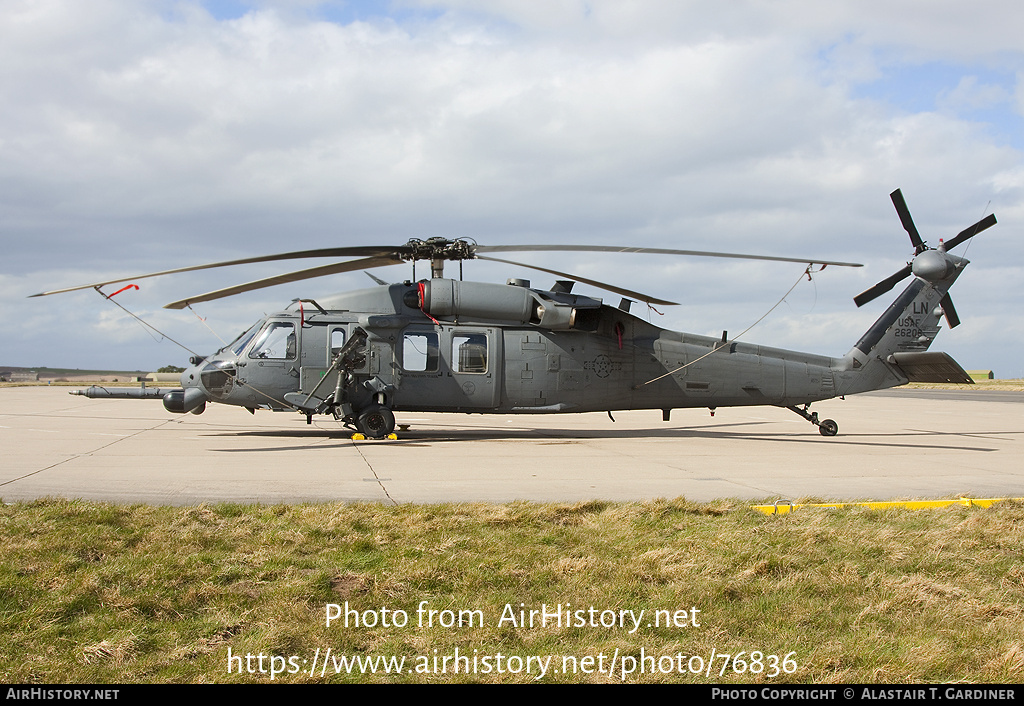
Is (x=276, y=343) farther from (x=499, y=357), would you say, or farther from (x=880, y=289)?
(x=880, y=289)

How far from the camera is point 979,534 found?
6715 mm

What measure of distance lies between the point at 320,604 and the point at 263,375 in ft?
36.9

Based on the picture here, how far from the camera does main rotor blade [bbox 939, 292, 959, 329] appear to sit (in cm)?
1852

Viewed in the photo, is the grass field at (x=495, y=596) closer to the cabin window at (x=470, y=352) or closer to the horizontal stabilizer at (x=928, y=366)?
the cabin window at (x=470, y=352)

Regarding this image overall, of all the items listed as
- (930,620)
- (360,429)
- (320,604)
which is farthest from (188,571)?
(360,429)

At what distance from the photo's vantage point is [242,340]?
1582cm

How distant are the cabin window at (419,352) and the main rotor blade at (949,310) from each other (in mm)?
12549

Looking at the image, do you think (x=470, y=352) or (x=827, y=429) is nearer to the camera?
(x=470, y=352)

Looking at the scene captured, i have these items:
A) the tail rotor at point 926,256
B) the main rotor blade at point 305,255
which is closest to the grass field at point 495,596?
the main rotor blade at point 305,255

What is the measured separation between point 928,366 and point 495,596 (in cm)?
1632

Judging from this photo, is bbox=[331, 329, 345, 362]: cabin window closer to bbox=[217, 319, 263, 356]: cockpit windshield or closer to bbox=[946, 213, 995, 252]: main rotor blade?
bbox=[217, 319, 263, 356]: cockpit windshield

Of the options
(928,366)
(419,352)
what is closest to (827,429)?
(928,366)

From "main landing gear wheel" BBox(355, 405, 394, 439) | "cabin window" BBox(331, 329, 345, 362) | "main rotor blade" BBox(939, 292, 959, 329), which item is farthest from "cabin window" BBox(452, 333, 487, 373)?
"main rotor blade" BBox(939, 292, 959, 329)

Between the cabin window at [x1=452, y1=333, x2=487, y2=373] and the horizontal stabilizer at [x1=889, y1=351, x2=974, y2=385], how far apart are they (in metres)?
10.0
